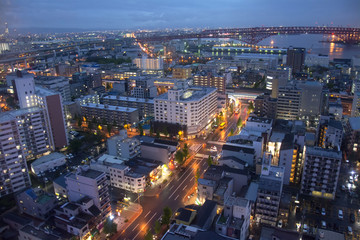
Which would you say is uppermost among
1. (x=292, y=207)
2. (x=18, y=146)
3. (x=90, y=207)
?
(x=18, y=146)

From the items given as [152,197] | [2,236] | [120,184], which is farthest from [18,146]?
[152,197]

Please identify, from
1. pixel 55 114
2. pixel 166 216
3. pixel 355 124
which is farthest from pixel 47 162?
pixel 355 124

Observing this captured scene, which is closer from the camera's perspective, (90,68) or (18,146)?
(18,146)

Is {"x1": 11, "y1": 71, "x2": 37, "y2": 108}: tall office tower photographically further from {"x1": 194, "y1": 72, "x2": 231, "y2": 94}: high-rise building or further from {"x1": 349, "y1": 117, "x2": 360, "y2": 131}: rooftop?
{"x1": 349, "y1": 117, "x2": 360, "y2": 131}: rooftop

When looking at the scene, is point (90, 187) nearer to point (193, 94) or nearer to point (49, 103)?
point (49, 103)

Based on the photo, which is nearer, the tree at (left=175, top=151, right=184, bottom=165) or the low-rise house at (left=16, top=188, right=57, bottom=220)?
the low-rise house at (left=16, top=188, right=57, bottom=220)

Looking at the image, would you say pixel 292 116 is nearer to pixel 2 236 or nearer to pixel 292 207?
pixel 292 207

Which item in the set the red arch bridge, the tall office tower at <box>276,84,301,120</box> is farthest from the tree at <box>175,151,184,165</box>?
the red arch bridge
